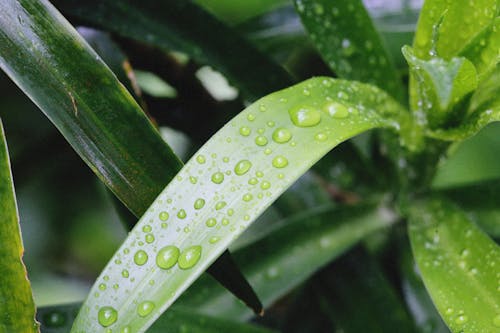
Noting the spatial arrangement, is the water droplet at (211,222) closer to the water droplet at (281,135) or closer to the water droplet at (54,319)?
the water droplet at (281,135)

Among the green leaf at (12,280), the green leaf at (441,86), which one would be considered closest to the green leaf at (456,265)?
the green leaf at (441,86)

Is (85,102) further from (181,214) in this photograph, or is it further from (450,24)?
(450,24)

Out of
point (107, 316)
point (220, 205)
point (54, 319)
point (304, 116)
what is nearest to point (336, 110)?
point (304, 116)

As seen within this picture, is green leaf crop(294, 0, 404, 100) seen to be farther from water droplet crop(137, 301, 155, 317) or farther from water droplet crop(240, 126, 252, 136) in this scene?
water droplet crop(137, 301, 155, 317)

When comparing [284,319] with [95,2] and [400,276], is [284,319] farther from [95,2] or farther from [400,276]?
[95,2]

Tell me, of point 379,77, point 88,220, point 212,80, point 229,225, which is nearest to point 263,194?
point 229,225

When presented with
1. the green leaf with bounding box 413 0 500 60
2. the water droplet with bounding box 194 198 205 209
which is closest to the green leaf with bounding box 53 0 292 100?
the green leaf with bounding box 413 0 500 60
